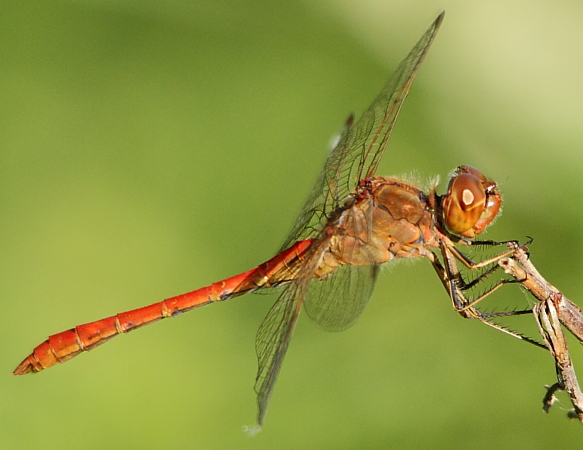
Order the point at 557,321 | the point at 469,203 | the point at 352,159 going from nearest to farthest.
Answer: the point at 557,321 → the point at 469,203 → the point at 352,159

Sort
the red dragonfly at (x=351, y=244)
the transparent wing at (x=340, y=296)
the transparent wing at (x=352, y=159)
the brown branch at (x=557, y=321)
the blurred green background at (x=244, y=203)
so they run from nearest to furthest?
1. the brown branch at (x=557, y=321)
2. the red dragonfly at (x=351, y=244)
3. the transparent wing at (x=340, y=296)
4. the transparent wing at (x=352, y=159)
5. the blurred green background at (x=244, y=203)

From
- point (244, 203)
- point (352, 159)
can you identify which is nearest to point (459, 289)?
point (352, 159)

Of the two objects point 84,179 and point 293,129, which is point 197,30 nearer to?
point 293,129

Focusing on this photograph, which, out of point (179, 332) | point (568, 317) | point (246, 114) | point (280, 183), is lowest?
point (568, 317)

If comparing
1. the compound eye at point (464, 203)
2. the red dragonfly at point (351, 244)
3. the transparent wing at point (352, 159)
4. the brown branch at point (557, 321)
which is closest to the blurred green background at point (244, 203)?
the red dragonfly at point (351, 244)

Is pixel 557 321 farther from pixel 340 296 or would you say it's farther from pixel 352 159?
pixel 352 159

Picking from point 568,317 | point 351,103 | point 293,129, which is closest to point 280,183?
point 293,129

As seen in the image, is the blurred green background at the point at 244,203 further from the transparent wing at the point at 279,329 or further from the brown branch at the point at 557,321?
the brown branch at the point at 557,321

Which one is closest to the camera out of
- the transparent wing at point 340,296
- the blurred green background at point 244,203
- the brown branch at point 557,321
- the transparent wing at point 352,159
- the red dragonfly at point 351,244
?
the brown branch at point 557,321
